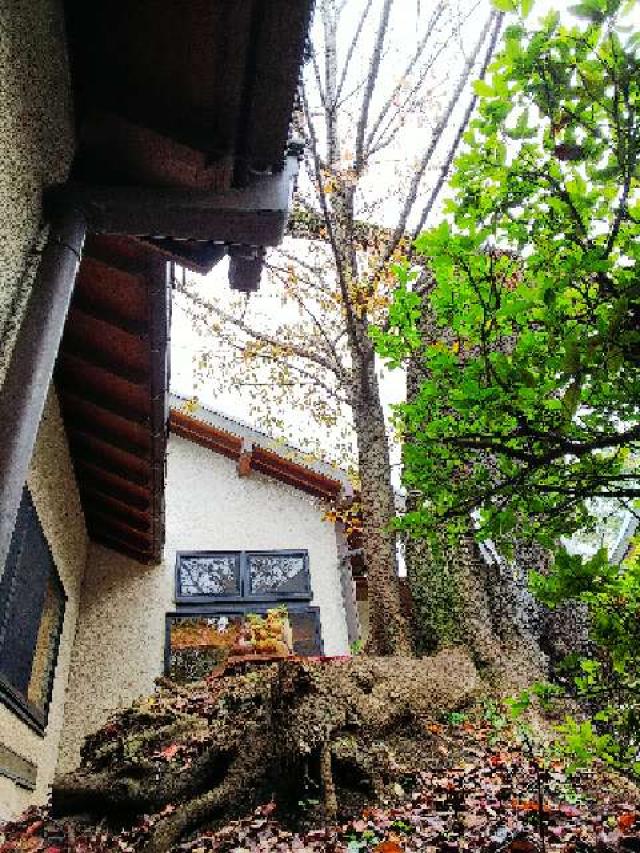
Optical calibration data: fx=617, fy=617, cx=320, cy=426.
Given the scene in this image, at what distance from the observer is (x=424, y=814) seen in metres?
3.74

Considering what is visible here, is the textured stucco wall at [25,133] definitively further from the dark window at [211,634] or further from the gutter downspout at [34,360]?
the dark window at [211,634]

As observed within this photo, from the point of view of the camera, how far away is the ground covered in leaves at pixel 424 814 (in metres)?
3.34

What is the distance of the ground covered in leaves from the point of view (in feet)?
11.0

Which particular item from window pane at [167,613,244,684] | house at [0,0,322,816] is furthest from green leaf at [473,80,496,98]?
window pane at [167,613,244,684]

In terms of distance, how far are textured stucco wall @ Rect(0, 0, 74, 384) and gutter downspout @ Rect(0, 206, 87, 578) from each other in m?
0.06

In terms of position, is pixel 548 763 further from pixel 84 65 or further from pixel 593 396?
pixel 84 65

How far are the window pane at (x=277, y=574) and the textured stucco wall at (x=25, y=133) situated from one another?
9.83 metres

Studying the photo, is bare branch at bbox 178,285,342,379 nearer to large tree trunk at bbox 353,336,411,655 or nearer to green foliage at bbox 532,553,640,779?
large tree trunk at bbox 353,336,411,655

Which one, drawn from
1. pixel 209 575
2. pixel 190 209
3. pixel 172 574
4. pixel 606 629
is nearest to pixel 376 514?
pixel 209 575

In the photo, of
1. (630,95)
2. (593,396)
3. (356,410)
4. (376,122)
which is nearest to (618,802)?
(593,396)

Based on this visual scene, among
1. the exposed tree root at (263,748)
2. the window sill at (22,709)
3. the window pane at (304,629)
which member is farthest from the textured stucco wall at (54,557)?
the window pane at (304,629)

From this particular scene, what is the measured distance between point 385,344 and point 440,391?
380 mm

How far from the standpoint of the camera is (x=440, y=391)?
246 centimetres

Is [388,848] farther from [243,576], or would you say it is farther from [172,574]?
[172,574]
